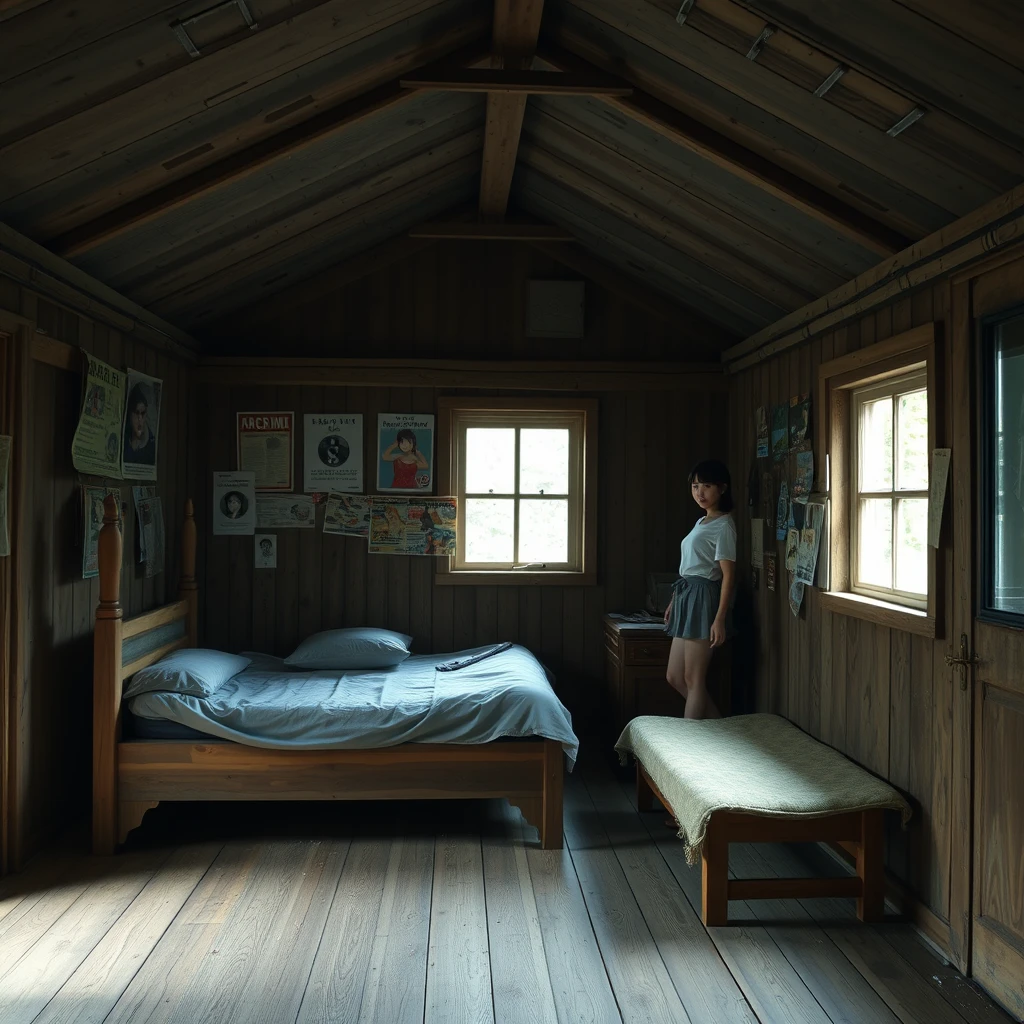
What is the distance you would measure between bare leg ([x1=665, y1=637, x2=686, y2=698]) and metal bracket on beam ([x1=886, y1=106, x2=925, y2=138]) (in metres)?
2.61

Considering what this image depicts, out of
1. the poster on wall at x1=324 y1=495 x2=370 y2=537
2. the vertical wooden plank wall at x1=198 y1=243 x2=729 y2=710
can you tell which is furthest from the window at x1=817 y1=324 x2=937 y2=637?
the poster on wall at x1=324 y1=495 x2=370 y2=537

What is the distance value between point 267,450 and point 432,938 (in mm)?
3241

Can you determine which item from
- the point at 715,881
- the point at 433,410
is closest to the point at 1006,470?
the point at 715,881

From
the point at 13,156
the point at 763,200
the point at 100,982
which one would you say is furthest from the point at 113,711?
the point at 763,200

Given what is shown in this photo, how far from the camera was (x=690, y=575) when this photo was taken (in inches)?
182

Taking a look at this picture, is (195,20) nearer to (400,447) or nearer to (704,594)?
(400,447)

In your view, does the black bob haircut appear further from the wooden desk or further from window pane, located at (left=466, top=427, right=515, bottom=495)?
window pane, located at (left=466, top=427, right=515, bottom=495)

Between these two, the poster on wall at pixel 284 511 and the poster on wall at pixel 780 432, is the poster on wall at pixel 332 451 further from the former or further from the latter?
the poster on wall at pixel 780 432

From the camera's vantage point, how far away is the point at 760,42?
2738 millimetres

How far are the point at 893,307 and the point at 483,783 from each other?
2.53 metres

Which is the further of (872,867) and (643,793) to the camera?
(643,793)

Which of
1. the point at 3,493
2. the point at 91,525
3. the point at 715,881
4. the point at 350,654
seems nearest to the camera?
the point at 715,881

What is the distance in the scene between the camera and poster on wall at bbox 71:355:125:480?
3.90 meters

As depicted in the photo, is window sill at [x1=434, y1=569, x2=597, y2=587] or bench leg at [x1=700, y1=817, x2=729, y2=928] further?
window sill at [x1=434, y1=569, x2=597, y2=587]
